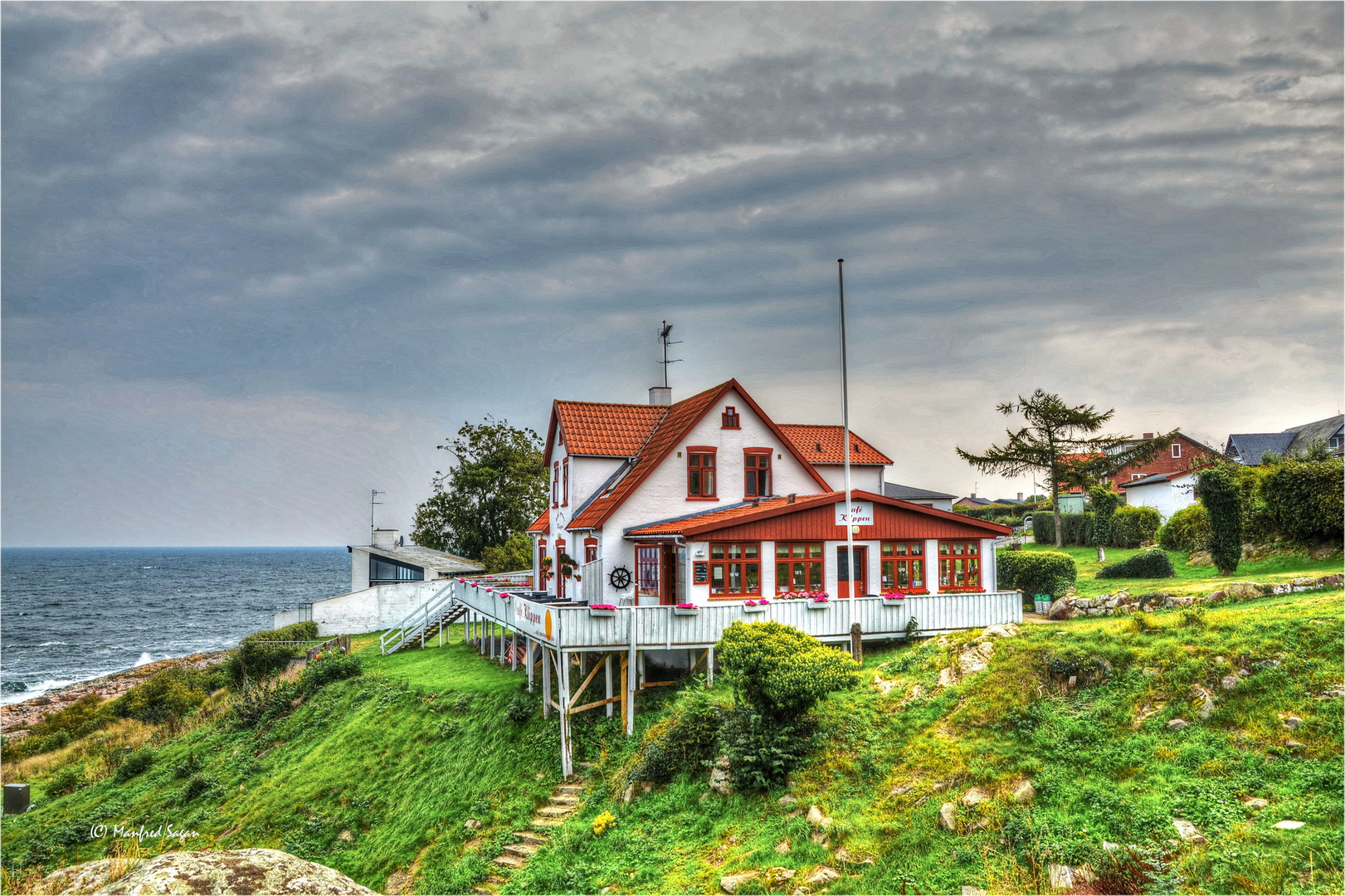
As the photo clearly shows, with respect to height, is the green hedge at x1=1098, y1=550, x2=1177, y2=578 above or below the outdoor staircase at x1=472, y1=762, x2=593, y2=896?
above

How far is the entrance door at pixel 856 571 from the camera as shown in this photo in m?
25.8

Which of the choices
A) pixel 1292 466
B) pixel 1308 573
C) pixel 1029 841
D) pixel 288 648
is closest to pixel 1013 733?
pixel 1029 841

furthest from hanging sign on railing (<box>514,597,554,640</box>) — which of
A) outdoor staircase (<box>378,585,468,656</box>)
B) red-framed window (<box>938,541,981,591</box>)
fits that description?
outdoor staircase (<box>378,585,468,656</box>)

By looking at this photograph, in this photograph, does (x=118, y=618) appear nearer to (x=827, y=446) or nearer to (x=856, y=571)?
(x=827, y=446)

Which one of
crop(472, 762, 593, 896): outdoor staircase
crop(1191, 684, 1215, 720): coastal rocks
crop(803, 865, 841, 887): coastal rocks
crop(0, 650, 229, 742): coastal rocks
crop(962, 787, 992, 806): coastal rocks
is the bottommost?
crop(0, 650, 229, 742): coastal rocks

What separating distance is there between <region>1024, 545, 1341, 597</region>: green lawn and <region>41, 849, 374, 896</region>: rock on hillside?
69.5 ft

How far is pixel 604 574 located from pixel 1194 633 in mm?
16693

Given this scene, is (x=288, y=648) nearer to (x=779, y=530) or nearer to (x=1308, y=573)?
(x=779, y=530)

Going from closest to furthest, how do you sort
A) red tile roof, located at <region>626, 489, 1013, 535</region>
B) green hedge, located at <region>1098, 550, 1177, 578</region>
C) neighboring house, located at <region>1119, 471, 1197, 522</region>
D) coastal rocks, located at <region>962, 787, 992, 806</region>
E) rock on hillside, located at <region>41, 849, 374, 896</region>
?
rock on hillside, located at <region>41, 849, 374, 896</region>, coastal rocks, located at <region>962, 787, 992, 806</region>, red tile roof, located at <region>626, 489, 1013, 535</region>, green hedge, located at <region>1098, 550, 1177, 578</region>, neighboring house, located at <region>1119, 471, 1197, 522</region>

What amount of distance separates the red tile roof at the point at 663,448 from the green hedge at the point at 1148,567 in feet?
37.9

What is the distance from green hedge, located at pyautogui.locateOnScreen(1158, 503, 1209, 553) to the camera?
35812mm

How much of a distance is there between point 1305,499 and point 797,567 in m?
15.3

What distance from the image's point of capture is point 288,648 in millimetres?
43875

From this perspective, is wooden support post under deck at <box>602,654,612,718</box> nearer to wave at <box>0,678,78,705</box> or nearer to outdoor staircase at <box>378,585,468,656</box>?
outdoor staircase at <box>378,585,468,656</box>
